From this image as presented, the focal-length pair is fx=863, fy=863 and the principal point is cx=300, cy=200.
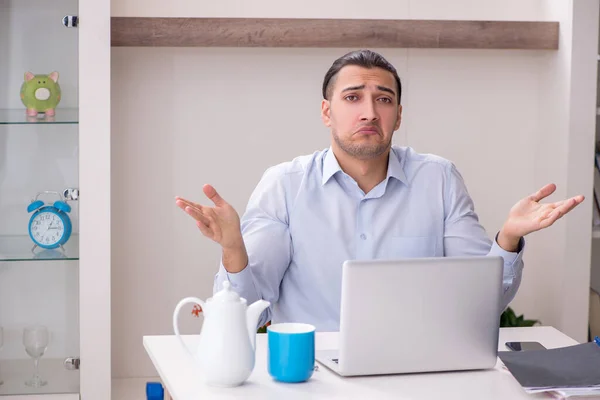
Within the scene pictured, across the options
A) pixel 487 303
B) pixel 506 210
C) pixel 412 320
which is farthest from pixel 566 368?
pixel 506 210

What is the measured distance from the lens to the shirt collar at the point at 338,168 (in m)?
2.48

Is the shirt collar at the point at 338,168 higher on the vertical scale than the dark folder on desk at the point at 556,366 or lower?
higher

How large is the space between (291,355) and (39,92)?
1725 millimetres

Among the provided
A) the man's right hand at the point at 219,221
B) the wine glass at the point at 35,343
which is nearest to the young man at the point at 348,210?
the man's right hand at the point at 219,221

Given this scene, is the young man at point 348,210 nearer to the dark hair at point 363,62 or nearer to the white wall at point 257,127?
the dark hair at point 363,62

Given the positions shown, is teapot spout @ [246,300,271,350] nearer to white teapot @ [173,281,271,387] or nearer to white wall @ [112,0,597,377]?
white teapot @ [173,281,271,387]

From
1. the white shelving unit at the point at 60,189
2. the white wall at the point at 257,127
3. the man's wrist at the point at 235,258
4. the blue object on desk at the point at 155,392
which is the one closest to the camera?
the man's wrist at the point at 235,258

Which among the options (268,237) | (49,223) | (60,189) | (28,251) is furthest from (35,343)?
(268,237)

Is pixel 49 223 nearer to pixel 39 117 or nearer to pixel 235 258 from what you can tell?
pixel 39 117

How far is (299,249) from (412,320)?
0.79m

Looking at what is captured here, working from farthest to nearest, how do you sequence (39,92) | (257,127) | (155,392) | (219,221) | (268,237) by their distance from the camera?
(257,127)
(39,92)
(268,237)
(155,392)
(219,221)

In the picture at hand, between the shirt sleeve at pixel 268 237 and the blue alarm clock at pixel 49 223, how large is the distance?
2.78 ft

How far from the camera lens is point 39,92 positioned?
9.78 feet

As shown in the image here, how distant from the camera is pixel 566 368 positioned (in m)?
1.76
